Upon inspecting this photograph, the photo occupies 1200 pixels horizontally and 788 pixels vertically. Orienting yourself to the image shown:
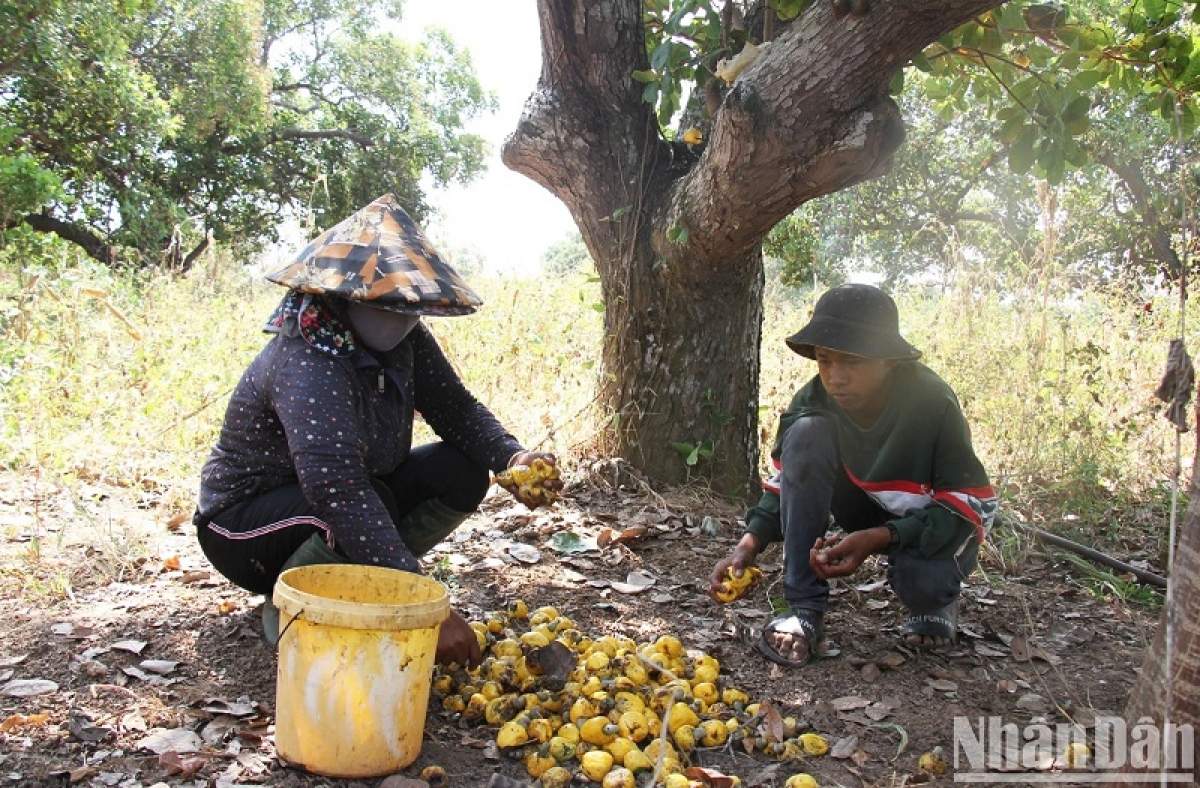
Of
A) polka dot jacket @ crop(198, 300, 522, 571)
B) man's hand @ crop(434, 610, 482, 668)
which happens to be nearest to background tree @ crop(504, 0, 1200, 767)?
polka dot jacket @ crop(198, 300, 522, 571)

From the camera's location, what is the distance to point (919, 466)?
2.57 meters

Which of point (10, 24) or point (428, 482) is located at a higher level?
point (10, 24)

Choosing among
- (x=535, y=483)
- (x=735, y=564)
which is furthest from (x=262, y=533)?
(x=735, y=564)

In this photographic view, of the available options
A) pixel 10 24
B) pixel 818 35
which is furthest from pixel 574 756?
pixel 10 24

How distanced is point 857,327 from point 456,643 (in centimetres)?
141

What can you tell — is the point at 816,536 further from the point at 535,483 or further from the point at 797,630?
the point at 535,483

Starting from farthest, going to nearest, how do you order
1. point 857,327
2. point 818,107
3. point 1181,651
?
1. point 818,107
2. point 857,327
3. point 1181,651

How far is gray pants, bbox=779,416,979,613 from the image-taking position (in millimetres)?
2529

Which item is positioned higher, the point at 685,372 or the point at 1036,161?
the point at 1036,161

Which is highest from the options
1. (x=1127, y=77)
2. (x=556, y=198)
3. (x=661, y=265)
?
(x=1127, y=77)

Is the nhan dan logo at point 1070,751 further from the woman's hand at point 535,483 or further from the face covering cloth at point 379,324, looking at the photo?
the face covering cloth at point 379,324

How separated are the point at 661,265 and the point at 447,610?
7.34ft

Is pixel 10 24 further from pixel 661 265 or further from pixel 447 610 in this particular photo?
pixel 447 610

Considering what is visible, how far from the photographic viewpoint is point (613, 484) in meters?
4.02
